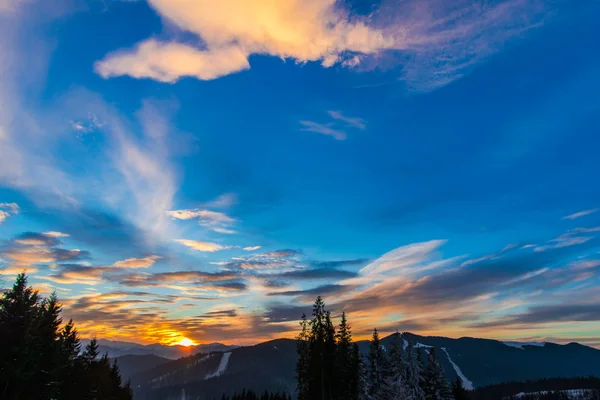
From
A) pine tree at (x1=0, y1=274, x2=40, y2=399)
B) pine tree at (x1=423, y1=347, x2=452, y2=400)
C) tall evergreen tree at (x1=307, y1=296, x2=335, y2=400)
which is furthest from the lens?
pine tree at (x1=423, y1=347, x2=452, y2=400)

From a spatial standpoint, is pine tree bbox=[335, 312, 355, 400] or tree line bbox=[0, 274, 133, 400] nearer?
tree line bbox=[0, 274, 133, 400]

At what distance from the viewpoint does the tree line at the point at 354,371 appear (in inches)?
1766

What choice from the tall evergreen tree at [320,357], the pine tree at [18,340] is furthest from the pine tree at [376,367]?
the pine tree at [18,340]

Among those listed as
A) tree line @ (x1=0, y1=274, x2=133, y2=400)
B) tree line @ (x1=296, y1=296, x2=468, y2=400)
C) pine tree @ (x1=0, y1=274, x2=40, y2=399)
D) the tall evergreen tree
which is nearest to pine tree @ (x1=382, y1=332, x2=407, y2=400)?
tree line @ (x1=296, y1=296, x2=468, y2=400)

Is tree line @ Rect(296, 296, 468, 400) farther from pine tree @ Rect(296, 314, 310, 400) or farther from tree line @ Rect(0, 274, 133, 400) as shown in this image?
tree line @ Rect(0, 274, 133, 400)

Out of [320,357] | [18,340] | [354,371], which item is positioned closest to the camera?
[18,340]

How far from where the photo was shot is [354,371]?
175 feet

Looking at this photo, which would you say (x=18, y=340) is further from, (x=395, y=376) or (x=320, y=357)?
(x=395, y=376)

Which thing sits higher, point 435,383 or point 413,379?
point 413,379

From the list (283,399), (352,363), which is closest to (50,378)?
(352,363)

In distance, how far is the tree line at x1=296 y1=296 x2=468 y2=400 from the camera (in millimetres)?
44844

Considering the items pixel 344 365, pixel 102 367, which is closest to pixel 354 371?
pixel 344 365

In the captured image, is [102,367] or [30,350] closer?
[30,350]

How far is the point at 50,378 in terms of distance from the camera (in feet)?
93.8
